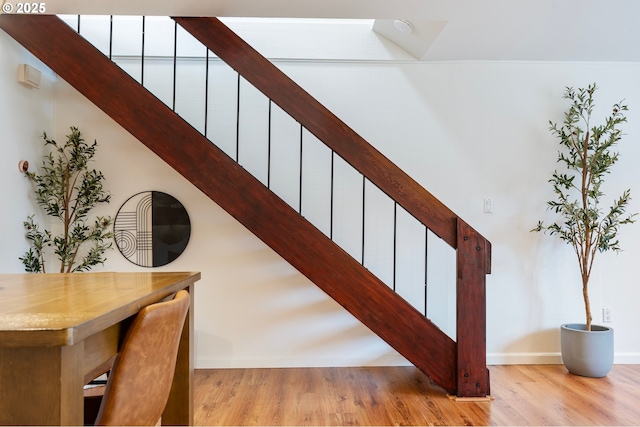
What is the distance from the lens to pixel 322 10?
2.73 meters

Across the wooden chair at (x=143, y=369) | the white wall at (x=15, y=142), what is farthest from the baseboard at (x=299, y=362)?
the wooden chair at (x=143, y=369)

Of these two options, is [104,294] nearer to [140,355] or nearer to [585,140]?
[140,355]

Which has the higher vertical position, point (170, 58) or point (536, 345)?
point (170, 58)

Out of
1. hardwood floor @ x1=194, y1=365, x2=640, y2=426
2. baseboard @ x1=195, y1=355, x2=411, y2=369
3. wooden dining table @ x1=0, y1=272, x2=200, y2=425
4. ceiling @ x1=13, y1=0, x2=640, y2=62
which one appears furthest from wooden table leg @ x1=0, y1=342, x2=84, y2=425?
baseboard @ x1=195, y1=355, x2=411, y2=369

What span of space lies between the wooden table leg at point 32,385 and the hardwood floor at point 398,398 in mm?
1764

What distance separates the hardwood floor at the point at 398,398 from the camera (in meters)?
2.46

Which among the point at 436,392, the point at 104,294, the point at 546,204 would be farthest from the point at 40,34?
the point at 546,204

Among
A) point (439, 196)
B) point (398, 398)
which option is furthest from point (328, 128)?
point (398, 398)

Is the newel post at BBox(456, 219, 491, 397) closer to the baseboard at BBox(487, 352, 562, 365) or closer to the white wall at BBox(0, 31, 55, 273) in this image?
the baseboard at BBox(487, 352, 562, 365)

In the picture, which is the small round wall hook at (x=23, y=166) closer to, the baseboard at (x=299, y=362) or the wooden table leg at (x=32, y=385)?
the baseboard at (x=299, y=362)

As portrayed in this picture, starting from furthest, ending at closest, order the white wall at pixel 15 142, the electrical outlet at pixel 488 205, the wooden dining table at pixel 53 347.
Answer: the electrical outlet at pixel 488 205 → the white wall at pixel 15 142 → the wooden dining table at pixel 53 347

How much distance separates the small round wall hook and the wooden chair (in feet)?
8.92

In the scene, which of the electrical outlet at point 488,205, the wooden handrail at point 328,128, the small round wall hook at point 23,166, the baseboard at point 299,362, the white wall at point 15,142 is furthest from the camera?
the electrical outlet at point 488,205

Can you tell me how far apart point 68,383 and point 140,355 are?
227mm
